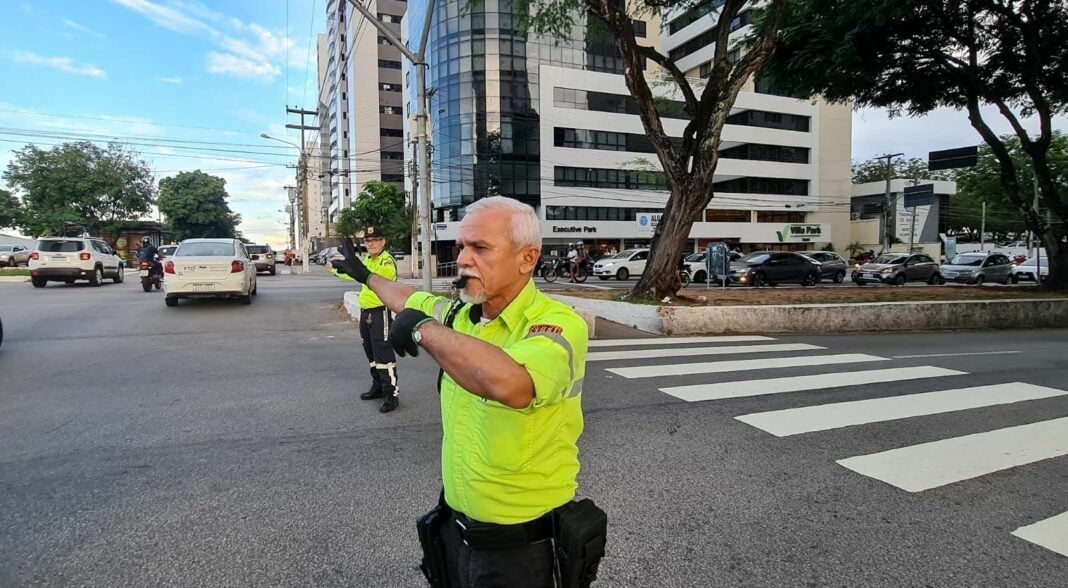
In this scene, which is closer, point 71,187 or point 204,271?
point 204,271

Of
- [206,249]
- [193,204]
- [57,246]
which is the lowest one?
[206,249]

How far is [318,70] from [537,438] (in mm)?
109846

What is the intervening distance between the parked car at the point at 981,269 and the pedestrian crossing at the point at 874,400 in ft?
74.9

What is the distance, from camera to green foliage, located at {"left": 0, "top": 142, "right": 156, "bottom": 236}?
42.3 m

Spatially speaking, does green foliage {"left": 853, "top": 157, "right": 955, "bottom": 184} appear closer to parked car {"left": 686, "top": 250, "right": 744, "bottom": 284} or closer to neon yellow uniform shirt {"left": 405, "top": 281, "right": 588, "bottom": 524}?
parked car {"left": 686, "top": 250, "right": 744, "bottom": 284}

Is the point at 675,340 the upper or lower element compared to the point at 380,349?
lower

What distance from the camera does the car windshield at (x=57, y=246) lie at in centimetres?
1803

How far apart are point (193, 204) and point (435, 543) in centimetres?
7034

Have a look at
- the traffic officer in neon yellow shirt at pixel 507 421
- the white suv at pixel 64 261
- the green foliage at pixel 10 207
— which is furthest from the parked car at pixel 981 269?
the green foliage at pixel 10 207

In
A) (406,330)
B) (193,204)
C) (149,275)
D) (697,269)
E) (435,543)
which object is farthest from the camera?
(193,204)

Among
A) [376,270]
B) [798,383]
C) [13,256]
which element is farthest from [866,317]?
[13,256]

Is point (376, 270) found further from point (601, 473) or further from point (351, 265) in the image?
point (351, 265)

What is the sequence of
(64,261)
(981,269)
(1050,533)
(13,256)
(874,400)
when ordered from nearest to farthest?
(1050,533) < (874,400) < (64,261) < (981,269) < (13,256)

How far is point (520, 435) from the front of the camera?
1460 mm
